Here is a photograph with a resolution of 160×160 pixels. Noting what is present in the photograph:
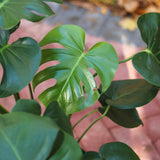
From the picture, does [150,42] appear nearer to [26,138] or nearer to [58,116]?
[58,116]

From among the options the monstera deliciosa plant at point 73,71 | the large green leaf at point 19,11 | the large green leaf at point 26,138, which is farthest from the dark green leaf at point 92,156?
the large green leaf at point 19,11

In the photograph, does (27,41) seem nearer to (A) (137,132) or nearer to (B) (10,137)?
(B) (10,137)

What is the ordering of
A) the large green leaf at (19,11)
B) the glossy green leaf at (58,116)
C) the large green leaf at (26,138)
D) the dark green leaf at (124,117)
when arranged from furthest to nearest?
the dark green leaf at (124,117) → the large green leaf at (19,11) → the glossy green leaf at (58,116) → the large green leaf at (26,138)

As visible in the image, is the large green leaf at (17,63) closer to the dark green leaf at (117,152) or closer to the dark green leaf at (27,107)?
the dark green leaf at (27,107)

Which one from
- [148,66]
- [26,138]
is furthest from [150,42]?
[26,138]

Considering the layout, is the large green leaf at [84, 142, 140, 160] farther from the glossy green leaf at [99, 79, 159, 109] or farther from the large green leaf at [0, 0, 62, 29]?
the large green leaf at [0, 0, 62, 29]

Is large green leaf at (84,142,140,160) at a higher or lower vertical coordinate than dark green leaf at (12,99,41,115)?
lower

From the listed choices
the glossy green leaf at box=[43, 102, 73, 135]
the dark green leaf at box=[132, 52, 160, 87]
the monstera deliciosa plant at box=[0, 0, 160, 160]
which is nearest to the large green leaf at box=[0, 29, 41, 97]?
the monstera deliciosa plant at box=[0, 0, 160, 160]
